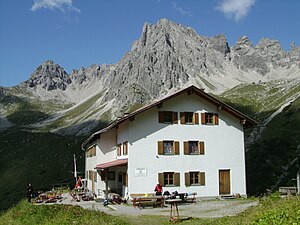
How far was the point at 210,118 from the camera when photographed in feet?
119

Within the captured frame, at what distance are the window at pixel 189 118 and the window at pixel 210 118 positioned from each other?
69cm

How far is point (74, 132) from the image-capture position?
177375 mm

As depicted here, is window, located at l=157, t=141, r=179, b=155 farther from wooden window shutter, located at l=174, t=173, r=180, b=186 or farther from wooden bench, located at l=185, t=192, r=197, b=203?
wooden bench, located at l=185, t=192, r=197, b=203

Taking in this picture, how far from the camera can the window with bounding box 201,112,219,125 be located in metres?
36.0

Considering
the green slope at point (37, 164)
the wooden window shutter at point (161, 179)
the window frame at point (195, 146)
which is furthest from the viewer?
the green slope at point (37, 164)

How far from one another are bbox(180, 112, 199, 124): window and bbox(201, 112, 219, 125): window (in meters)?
0.69

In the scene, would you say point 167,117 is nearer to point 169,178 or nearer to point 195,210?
point 169,178

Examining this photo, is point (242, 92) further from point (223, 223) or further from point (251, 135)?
point (223, 223)

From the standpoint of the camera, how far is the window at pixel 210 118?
36.0 m

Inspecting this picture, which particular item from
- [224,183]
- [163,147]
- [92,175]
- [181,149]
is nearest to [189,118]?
[181,149]

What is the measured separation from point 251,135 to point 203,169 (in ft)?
134

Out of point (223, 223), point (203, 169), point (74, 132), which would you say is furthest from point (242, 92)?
point (223, 223)

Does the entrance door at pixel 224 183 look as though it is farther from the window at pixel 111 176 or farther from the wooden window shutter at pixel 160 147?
the window at pixel 111 176

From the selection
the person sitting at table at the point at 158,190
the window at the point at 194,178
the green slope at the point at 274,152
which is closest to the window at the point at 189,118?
the window at the point at 194,178
